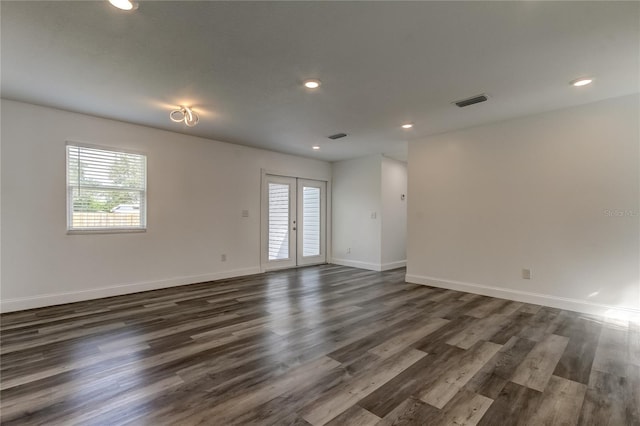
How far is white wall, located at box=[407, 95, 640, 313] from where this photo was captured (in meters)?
3.51

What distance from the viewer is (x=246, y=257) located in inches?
235

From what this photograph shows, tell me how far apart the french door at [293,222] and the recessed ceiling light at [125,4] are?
432 cm

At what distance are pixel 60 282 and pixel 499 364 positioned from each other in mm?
5076

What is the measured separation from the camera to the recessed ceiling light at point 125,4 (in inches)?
76.3

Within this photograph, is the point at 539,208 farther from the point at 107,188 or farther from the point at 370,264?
the point at 107,188

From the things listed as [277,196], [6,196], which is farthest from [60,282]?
[277,196]

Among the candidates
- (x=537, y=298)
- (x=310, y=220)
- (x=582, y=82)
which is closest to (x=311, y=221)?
(x=310, y=220)

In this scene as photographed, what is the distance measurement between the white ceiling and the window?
66 cm

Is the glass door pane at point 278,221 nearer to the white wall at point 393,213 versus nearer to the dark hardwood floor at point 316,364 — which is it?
the white wall at point 393,213

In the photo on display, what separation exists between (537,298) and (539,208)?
1190 mm

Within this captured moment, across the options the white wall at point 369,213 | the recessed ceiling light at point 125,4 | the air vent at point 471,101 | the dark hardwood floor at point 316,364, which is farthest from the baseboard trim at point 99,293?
the air vent at point 471,101

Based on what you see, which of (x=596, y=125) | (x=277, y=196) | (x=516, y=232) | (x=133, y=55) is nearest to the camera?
(x=133, y=55)

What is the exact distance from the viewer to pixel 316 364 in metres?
2.39

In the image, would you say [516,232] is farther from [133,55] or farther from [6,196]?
[6,196]
